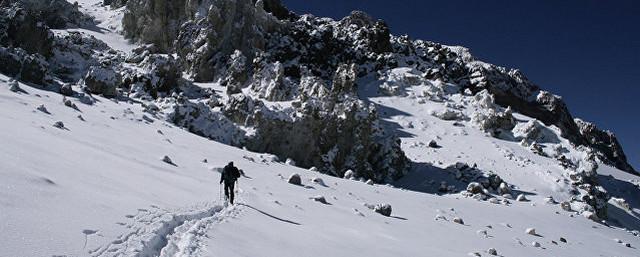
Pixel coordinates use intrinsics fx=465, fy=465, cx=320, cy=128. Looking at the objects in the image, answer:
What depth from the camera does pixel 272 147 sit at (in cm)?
3950

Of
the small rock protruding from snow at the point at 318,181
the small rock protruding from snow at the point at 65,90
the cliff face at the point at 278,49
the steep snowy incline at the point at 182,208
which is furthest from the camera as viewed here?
the cliff face at the point at 278,49

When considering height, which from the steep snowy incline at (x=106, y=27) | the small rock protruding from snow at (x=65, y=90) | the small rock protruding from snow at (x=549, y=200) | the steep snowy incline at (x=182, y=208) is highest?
the steep snowy incline at (x=106, y=27)

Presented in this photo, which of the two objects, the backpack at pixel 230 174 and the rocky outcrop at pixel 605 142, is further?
the rocky outcrop at pixel 605 142

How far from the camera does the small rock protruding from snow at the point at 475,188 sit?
37.8 metres

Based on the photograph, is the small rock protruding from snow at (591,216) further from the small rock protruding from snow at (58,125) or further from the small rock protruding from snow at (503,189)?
the small rock protruding from snow at (58,125)

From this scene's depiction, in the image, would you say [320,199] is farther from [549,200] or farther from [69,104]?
[549,200]

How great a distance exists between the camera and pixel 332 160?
41.6 m

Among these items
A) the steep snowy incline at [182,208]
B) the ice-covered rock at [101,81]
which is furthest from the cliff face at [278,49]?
the steep snowy incline at [182,208]

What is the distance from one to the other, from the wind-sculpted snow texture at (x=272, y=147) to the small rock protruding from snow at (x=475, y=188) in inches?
5.5

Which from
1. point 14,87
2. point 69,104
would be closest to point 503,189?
point 69,104

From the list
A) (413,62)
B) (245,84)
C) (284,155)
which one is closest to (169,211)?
(284,155)

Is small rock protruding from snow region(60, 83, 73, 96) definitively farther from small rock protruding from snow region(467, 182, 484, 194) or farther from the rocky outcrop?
the rocky outcrop

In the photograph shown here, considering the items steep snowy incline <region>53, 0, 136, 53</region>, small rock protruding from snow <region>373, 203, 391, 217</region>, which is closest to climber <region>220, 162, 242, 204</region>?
small rock protruding from snow <region>373, 203, 391, 217</region>

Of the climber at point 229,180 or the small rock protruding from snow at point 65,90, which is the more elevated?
the small rock protruding from snow at point 65,90
